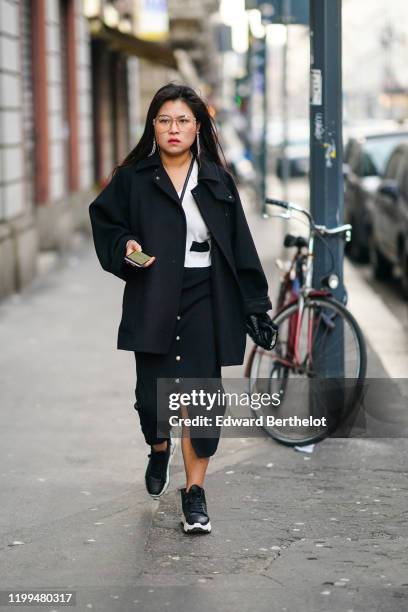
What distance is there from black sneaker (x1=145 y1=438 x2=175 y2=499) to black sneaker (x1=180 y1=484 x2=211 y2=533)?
12.7 inches

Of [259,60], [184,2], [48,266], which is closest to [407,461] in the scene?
[48,266]

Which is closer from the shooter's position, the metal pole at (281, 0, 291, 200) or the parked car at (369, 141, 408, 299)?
the parked car at (369, 141, 408, 299)

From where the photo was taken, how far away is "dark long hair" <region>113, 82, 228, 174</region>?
5.68 metres

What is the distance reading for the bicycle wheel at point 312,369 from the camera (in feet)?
23.9

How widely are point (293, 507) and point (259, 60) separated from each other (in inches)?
912

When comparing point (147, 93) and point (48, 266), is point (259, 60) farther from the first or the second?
point (147, 93)

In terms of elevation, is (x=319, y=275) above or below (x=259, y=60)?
below

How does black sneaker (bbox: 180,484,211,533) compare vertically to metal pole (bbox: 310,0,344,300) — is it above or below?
below

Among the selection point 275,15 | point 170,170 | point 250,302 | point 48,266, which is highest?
point 275,15

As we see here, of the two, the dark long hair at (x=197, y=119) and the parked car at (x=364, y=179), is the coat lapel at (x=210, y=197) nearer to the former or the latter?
the dark long hair at (x=197, y=119)

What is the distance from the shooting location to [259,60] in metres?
28.5

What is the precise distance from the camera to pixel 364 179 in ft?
58.3

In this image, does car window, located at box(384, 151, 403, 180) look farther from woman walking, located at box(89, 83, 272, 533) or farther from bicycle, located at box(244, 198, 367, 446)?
woman walking, located at box(89, 83, 272, 533)

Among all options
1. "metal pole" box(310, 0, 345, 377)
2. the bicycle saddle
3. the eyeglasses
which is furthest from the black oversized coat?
"metal pole" box(310, 0, 345, 377)
